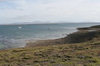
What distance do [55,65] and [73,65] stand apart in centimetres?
165

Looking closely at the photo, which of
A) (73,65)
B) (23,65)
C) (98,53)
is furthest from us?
(98,53)

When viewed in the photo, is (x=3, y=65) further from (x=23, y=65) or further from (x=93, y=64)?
(x=93, y=64)

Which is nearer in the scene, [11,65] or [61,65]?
[61,65]

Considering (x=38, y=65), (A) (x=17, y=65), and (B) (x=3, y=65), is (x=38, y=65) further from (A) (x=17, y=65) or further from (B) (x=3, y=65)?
(B) (x=3, y=65)

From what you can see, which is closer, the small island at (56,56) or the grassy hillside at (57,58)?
the grassy hillside at (57,58)

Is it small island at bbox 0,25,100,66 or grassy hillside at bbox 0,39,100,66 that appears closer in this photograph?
grassy hillside at bbox 0,39,100,66

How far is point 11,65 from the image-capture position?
16844mm

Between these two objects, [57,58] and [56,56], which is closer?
[57,58]

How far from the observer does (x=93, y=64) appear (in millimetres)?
15492

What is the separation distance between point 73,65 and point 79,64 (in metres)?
0.67

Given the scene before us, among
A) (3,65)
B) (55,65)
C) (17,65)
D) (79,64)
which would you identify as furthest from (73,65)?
(3,65)

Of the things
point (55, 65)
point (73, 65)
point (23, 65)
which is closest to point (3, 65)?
point (23, 65)

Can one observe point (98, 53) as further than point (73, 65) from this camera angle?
Yes

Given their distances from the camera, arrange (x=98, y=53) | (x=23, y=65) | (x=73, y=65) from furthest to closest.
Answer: (x=98, y=53), (x=23, y=65), (x=73, y=65)
